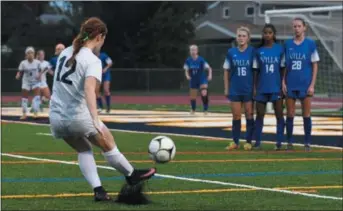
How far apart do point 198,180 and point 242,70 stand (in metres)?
4.20

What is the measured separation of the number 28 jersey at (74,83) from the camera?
29.6ft

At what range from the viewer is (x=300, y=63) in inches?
579

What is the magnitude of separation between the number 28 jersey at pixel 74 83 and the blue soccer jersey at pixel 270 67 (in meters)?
6.08

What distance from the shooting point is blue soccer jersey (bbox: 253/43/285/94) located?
14750 mm

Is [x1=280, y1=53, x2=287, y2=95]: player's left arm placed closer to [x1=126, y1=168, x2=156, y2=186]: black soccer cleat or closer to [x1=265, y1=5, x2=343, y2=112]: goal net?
[x1=126, y1=168, x2=156, y2=186]: black soccer cleat

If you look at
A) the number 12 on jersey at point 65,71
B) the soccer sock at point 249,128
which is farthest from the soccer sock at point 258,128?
the number 12 on jersey at point 65,71

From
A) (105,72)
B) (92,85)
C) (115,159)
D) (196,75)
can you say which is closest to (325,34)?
(196,75)

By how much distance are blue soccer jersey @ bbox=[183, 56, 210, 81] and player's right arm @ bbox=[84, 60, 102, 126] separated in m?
17.8

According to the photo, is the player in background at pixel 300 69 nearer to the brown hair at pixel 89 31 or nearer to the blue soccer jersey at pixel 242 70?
the blue soccer jersey at pixel 242 70

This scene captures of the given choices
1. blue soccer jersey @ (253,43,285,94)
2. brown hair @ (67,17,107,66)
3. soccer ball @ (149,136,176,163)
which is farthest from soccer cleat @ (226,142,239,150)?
brown hair @ (67,17,107,66)

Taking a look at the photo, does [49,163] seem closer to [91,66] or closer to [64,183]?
[64,183]

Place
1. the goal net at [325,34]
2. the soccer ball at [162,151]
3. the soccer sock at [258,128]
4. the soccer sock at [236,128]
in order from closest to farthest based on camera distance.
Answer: the soccer ball at [162,151] → the soccer sock at [236,128] → the soccer sock at [258,128] → the goal net at [325,34]

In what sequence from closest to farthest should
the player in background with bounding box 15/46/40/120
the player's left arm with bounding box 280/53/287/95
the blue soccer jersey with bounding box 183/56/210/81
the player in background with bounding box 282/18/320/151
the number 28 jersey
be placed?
the number 28 jersey
the player in background with bounding box 282/18/320/151
the player's left arm with bounding box 280/53/287/95
the player in background with bounding box 15/46/40/120
the blue soccer jersey with bounding box 183/56/210/81

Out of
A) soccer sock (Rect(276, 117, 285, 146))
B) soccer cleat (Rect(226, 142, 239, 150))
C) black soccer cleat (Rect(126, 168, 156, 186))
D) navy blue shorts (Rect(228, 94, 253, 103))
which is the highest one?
navy blue shorts (Rect(228, 94, 253, 103))
